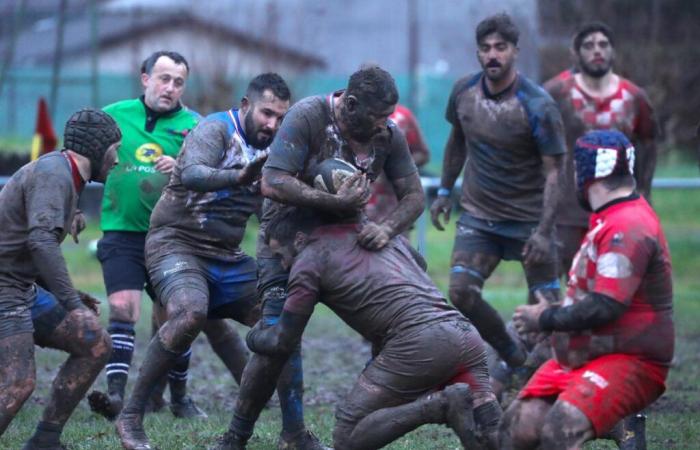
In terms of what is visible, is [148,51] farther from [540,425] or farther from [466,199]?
[540,425]

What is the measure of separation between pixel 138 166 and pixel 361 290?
9.46 feet

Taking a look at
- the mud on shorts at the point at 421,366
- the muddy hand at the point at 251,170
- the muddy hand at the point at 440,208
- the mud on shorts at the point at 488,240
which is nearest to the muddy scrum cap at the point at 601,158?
the mud on shorts at the point at 421,366

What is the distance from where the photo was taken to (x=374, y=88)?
18.7ft

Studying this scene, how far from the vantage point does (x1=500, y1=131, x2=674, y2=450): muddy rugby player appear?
491 cm

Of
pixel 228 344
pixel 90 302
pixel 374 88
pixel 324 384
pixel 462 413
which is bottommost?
pixel 324 384

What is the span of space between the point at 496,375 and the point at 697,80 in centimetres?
1694

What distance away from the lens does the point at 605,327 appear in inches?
198

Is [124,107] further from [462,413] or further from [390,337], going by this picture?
[462,413]

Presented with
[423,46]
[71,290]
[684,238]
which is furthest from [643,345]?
[423,46]

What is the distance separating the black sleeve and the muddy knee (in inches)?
121

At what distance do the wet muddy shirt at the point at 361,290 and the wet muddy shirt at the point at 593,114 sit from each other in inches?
134

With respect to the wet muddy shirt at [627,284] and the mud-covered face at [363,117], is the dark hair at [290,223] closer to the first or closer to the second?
the mud-covered face at [363,117]

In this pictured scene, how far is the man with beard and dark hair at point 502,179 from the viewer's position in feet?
26.3

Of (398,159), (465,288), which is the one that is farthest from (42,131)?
(398,159)
